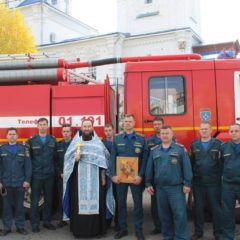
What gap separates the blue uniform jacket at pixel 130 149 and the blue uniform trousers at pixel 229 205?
4.37 feet

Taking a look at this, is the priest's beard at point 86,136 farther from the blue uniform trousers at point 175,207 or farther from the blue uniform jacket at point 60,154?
the blue uniform trousers at point 175,207

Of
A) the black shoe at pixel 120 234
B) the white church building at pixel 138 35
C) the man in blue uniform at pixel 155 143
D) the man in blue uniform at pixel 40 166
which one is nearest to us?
the black shoe at pixel 120 234

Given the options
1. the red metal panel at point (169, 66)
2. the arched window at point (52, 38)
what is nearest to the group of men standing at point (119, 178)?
the red metal panel at point (169, 66)

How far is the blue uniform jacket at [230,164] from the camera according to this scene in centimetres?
628

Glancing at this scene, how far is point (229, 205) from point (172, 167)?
1.01 metres

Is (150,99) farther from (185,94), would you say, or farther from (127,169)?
(127,169)

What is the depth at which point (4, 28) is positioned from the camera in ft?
79.5

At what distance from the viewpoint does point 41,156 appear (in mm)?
7523

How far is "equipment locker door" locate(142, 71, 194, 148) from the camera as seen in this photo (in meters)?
7.66

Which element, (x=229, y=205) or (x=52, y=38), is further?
(x=52, y=38)

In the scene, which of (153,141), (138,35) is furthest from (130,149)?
(138,35)

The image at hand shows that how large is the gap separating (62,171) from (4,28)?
723 inches

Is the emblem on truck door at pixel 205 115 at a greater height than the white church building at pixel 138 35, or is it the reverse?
the white church building at pixel 138 35

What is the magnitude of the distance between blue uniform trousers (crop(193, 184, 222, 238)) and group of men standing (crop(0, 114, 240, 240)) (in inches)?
0.6
